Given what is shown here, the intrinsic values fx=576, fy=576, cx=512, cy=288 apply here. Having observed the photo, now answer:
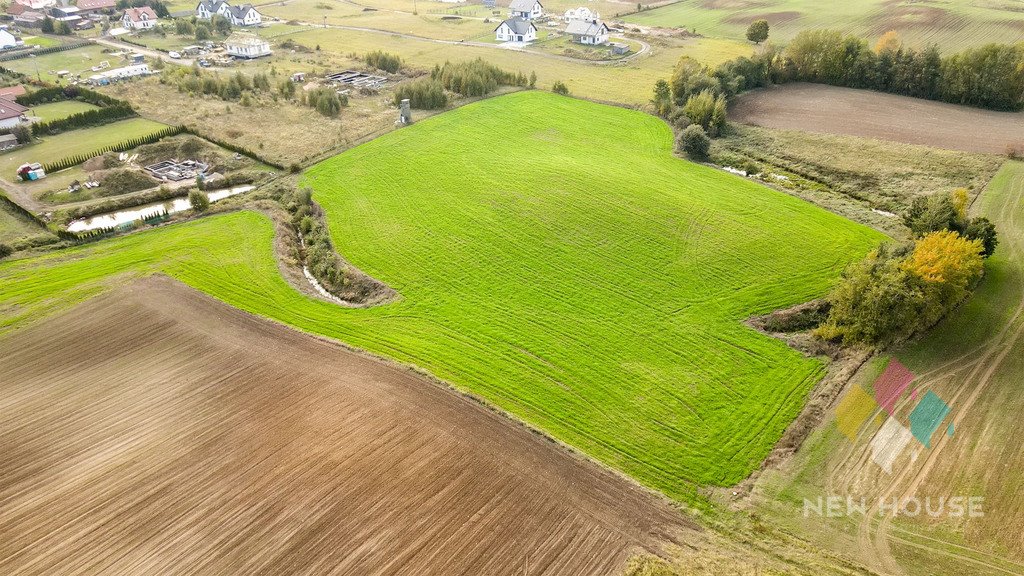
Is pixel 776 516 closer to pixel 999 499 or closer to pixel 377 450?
pixel 999 499

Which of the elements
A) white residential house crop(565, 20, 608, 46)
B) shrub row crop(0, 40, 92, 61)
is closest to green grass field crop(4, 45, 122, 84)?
shrub row crop(0, 40, 92, 61)

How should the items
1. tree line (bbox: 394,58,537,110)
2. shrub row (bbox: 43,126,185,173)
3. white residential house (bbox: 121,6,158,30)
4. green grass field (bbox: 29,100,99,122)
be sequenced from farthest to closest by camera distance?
white residential house (bbox: 121,6,158,30), tree line (bbox: 394,58,537,110), green grass field (bbox: 29,100,99,122), shrub row (bbox: 43,126,185,173)

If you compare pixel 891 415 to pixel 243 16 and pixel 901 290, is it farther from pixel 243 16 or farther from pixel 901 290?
pixel 243 16

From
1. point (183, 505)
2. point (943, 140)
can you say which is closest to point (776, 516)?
point (183, 505)

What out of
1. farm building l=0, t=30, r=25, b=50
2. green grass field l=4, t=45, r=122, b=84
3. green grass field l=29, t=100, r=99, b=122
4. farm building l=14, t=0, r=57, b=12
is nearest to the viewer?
green grass field l=29, t=100, r=99, b=122

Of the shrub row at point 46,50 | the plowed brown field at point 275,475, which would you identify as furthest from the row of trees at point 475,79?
the shrub row at point 46,50

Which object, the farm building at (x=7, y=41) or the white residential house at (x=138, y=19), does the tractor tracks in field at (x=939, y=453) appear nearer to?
the farm building at (x=7, y=41)

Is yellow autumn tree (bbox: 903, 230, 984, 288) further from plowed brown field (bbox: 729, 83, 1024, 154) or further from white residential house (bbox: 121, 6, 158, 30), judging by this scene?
white residential house (bbox: 121, 6, 158, 30)
